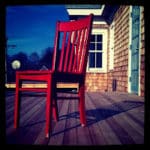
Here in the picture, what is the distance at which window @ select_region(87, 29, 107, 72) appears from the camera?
711 centimetres

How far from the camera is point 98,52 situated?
23.5 ft

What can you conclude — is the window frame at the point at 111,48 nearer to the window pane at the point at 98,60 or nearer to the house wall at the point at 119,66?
the house wall at the point at 119,66

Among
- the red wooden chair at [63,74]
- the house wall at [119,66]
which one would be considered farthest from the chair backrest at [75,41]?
the house wall at [119,66]

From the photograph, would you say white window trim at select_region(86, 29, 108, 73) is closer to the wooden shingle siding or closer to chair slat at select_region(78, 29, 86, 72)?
the wooden shingle siding

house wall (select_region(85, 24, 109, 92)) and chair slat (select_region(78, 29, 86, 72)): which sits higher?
chair slat (select_region(78, 29, 86, 72))

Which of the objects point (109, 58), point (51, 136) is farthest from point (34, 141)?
point (109, 58)

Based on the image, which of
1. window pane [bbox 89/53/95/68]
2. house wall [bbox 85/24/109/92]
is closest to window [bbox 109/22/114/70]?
house wall [bbox 85/24/109/92]

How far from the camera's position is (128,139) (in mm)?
1589

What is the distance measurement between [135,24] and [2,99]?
3.95m

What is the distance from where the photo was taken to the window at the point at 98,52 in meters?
7.11

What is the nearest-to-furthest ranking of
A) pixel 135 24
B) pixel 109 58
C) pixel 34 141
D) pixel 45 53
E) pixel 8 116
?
pixel 34 141
pixel 8 116
pixel 135 24
pixel 109 58
pixel 45 53

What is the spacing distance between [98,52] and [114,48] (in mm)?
777

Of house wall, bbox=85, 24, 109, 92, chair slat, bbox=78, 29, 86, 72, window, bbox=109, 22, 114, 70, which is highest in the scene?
window, bbox=109, 22, 114, 70
